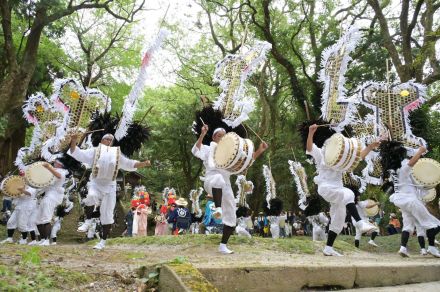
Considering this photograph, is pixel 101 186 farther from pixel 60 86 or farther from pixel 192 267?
pixel 192 267

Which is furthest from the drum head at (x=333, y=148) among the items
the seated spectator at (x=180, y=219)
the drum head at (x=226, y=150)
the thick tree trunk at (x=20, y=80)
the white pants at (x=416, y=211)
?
the thick tree trunk at (x=20, y=80)

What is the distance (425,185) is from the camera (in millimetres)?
7762

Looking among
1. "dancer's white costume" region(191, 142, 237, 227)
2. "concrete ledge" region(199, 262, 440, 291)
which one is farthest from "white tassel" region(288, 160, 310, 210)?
"concrete ledge" region(199, 262, 440, 291)

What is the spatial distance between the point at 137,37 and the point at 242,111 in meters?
18.0

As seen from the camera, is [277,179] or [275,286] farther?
[277,179]

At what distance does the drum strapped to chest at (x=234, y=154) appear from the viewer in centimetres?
618

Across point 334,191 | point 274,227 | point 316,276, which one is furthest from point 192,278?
point 274,227

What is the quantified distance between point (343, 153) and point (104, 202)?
3855 mm

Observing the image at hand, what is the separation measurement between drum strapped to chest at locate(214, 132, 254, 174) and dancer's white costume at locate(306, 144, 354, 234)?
4.00 ft

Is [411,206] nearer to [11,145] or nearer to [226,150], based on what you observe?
[226,150]

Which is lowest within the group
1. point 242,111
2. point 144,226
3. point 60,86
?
point 144,226

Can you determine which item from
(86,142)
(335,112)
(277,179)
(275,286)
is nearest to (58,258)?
(275,286)

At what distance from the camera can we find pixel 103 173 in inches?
267

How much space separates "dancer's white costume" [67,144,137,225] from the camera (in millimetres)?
6742
